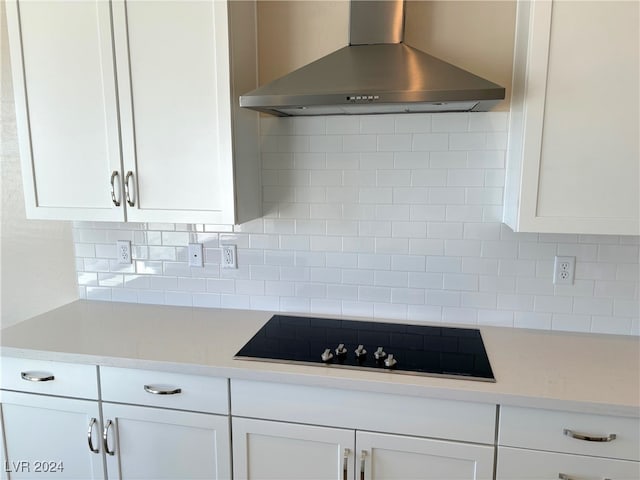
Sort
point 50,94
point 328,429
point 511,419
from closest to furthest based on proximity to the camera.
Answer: point 511,419
point 328,429
point 50,94

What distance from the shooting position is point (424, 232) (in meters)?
1.86

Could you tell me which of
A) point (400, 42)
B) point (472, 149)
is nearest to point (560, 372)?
point (472, 149)

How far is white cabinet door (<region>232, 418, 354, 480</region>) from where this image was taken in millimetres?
1463

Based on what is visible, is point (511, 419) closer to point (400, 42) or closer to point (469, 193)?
point (469, 193)

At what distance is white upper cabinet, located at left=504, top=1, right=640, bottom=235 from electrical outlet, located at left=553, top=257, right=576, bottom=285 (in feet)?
1.03

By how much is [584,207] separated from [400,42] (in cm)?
86

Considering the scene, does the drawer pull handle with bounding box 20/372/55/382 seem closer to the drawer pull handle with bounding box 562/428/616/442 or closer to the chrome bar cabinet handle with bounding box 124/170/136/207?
the chrome bar cabinet handle with bounding box 124/170/136/207

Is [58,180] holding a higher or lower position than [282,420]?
higher

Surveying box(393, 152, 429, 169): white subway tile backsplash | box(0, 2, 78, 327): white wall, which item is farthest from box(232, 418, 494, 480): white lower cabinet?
box(0, 2, 78, 327): white wall

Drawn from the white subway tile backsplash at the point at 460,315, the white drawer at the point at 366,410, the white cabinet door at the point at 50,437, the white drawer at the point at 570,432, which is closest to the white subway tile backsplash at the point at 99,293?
the white cabinet door at the point at 50,437

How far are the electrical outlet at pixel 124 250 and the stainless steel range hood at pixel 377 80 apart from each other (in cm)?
105

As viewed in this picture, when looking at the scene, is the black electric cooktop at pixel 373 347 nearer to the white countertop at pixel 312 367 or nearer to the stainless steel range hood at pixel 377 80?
the white countertop at pixel 312 367

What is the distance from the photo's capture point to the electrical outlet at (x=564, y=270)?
1761 mm

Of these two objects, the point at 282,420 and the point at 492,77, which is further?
→ the point at 492,77
